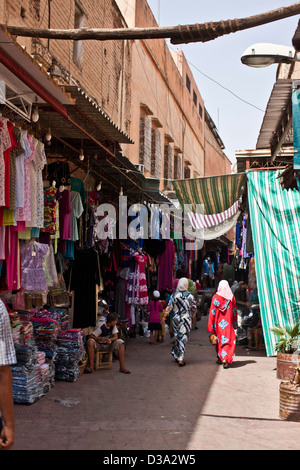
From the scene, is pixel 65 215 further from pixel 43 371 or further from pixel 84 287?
pixel 43 371

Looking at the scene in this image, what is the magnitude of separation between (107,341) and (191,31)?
5474 millimetres

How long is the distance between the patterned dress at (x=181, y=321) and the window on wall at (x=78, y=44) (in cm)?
521

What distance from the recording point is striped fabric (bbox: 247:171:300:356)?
28.4 feet

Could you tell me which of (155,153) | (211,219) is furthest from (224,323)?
(155,153)

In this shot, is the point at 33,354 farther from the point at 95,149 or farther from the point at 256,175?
the point at 256,175

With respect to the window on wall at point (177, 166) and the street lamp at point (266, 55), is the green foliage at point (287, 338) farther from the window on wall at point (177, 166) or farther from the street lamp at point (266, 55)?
the window on wall at point (177, 166)

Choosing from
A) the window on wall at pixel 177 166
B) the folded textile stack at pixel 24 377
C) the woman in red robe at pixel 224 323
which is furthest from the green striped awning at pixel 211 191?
the window on wall at pixel 177 166

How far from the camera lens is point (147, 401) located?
6883 mm

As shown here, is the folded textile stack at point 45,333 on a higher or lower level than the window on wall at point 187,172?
lower

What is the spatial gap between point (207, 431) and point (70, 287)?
393 centimetres

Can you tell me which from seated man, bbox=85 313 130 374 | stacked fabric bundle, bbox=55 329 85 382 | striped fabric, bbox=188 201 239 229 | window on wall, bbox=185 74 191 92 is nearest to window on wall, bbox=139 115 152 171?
striped fabric, bbox=188 201 239 229

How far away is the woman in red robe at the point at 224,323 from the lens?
32.2 ft

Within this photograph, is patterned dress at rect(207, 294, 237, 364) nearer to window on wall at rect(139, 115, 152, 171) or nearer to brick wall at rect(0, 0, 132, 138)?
brick wall at rect(0, 0, 132, 138)
